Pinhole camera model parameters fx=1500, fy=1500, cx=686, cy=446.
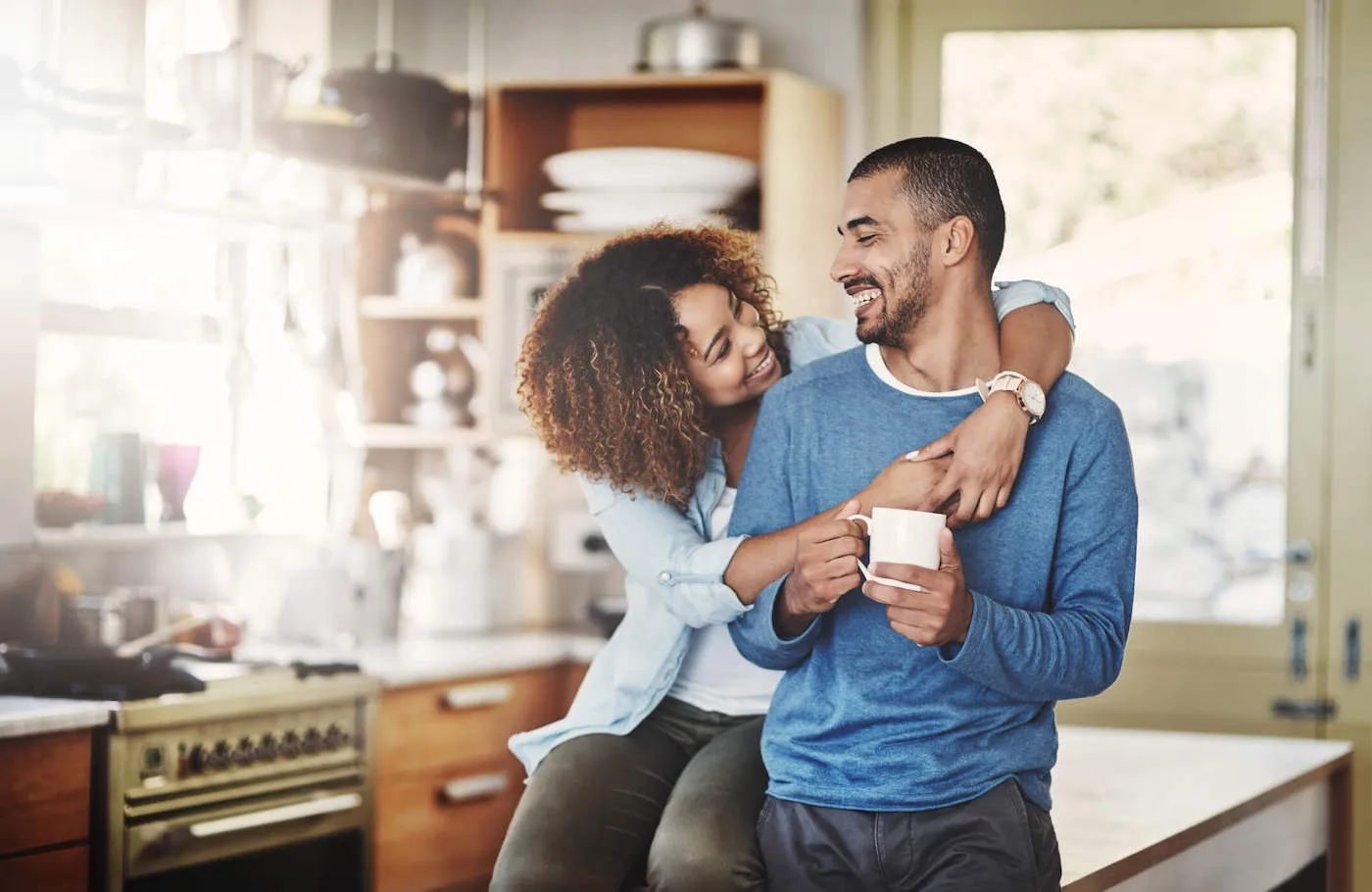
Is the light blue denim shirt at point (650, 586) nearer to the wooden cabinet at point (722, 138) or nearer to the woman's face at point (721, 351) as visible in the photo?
the woman's face at point (721, 351)

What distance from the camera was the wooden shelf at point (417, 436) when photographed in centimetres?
350

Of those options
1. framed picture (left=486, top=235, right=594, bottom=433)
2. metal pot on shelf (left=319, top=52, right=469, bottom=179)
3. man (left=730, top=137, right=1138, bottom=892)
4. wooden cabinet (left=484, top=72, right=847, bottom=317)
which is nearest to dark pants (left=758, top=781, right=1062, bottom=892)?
man (left=730, top=137, right=1138, bottom=892)

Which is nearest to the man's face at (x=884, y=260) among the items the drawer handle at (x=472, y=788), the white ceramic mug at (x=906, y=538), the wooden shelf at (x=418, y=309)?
the white ceramic mug at (x=906, y=538)

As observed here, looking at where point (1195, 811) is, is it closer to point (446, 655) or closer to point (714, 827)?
point (714, 827)

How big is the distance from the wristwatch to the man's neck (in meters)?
0.07

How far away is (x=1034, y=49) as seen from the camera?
11.3 feet

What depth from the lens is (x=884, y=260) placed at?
5.06ft

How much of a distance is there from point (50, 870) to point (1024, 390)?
A: 1.75m

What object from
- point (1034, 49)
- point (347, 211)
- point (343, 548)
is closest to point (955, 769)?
point (343, 548)

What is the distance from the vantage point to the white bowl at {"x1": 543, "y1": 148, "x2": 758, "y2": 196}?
3.26 meters

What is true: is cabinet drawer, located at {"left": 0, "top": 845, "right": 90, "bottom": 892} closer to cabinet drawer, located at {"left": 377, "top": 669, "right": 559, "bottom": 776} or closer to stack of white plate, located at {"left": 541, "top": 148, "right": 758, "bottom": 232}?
cabinet drawer, located at {"left": 377, "top": 669, "right": 559, "bottom": 776}

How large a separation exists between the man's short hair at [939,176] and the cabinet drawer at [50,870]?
1.68 meters

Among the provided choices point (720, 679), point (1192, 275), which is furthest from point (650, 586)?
point (1192, 275)

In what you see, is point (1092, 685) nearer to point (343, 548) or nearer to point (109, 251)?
point (343, 548)
